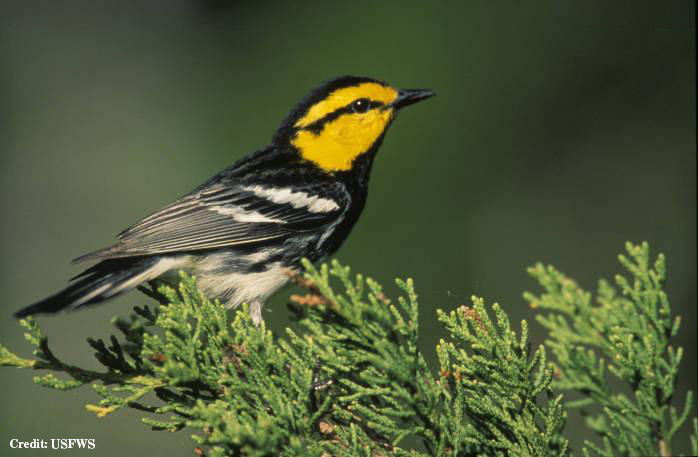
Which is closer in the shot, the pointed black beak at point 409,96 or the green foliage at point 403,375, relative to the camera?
the green foliage at point 403,375

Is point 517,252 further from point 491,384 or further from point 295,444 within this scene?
point 295,444

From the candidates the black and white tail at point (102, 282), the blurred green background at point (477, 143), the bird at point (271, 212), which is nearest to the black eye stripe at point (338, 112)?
the bird at point (271, 212)

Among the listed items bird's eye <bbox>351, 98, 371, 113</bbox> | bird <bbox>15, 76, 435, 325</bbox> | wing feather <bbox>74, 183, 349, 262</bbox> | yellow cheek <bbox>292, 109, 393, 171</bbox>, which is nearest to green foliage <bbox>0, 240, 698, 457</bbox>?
bird <bbox>15, 76, 435, 325</bbox>

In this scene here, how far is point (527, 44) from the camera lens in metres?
4.78

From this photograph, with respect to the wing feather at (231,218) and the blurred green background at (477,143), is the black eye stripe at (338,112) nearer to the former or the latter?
the wing feather at (231,218)

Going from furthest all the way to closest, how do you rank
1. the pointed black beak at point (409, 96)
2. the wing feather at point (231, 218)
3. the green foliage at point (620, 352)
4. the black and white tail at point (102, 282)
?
the pointed black beak at point (409, 96)
the wing feather at point (231, 218)
the black and white tail at point (102, 282)
the green foliage at point (620, 352)

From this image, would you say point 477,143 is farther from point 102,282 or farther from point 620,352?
point 620,352

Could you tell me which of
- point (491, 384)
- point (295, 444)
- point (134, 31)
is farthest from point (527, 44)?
point (134, 31)

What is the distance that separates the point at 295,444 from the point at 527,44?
3957 millimetres

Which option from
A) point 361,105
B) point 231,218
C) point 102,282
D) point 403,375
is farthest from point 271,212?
point 403,375

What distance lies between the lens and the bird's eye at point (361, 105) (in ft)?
11.2

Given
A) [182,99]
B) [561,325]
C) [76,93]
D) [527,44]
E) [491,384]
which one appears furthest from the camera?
[76,93]

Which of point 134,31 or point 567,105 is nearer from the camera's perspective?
point 567,105

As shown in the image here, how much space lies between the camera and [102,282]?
2.42 metres
